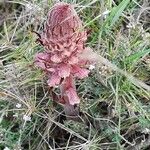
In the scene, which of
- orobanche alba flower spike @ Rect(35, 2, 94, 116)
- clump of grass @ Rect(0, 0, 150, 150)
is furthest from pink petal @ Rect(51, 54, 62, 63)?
clump of grass @ Rect(0, 0, 150, 150)

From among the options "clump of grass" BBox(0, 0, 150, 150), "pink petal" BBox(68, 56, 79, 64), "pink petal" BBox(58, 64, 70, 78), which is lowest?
"clump of grass" BBox(0, 0, 150, 150)

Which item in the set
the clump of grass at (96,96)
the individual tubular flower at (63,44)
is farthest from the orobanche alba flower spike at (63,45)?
the clump of grass at (96,96)

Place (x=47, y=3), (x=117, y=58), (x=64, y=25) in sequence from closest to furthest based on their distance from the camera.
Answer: (x=64, y=25) → (x=117, y=58) → (x=47, y=3)

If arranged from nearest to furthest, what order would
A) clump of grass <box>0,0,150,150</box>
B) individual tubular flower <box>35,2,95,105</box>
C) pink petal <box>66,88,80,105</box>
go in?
→ individual tubular flower <box>35,2,95,105</box>, pink petal <box>66,88,80,105</box>, clump of grass <box>0,0,150,150</box>

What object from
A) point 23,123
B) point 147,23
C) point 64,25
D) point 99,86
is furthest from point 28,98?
point 147,23

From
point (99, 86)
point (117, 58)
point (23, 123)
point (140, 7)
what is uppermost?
point (140, 7)

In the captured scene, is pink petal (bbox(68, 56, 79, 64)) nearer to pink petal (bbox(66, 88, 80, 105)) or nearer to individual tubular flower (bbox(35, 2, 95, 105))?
individual tubular flower (bbox(35, 2, 95, 105))

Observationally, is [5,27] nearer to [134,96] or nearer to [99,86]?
[99,86]

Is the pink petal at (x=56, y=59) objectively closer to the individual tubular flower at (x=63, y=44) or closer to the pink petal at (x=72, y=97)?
the individual tubular flower at (x=63, y=44)
